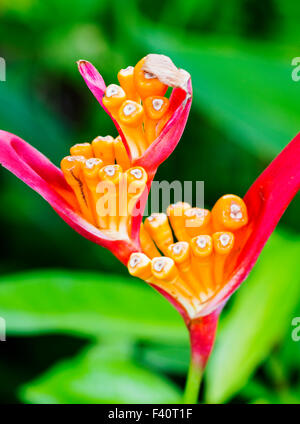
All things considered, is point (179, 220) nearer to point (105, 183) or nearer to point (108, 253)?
point (105, 183)

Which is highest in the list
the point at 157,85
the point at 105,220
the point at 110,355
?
the point at 157,85

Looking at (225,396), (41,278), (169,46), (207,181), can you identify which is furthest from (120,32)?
(225,396)

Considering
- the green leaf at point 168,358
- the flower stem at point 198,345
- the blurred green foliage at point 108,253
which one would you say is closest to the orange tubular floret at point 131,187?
the flower stem at point 198,345

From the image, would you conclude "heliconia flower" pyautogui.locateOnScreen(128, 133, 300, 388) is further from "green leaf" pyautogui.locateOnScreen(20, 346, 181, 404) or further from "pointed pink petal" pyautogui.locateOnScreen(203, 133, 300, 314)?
"green leaf" pyautogui.locateOnScreen(20, 346, 181, 404)

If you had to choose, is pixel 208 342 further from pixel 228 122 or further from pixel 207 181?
pixel 207 181

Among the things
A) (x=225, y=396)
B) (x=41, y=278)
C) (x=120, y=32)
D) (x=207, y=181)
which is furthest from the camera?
(x=120, y=32)

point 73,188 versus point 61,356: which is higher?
point 73,188
